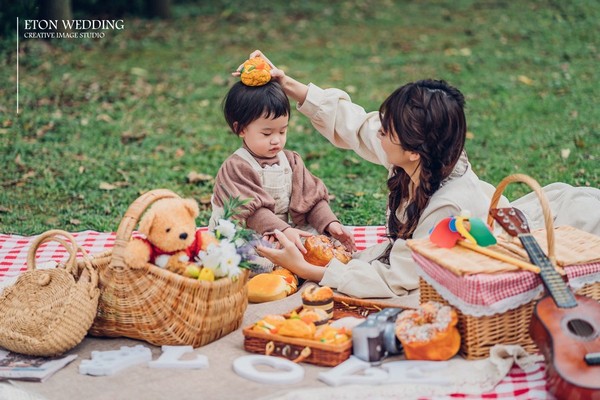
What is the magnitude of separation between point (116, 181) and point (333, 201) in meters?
1.62

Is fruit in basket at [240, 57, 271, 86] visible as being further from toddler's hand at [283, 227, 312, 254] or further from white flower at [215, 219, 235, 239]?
white flower at [215, 219, 235, 239]

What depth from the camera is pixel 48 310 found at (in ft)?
11.5

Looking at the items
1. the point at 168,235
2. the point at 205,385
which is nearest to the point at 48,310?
the point at 168,235

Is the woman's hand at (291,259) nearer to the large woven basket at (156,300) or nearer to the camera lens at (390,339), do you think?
the large woven basket at (156,300)

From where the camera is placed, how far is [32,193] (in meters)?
6.27

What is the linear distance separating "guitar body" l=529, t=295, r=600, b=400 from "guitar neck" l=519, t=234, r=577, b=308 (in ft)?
0.10

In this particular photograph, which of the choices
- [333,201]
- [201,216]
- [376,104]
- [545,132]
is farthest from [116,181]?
[545,132]

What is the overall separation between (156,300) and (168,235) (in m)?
0.26

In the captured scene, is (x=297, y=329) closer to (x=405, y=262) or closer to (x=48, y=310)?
(x=405, y=262)

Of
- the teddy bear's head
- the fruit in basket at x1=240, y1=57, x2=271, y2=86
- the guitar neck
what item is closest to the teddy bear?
the teddy bear's head

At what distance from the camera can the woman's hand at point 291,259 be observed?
4.12 m

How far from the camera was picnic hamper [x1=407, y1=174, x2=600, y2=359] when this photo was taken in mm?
3371

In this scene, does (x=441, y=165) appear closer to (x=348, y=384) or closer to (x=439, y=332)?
(x=439, y=332)

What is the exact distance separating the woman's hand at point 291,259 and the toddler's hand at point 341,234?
39cm
